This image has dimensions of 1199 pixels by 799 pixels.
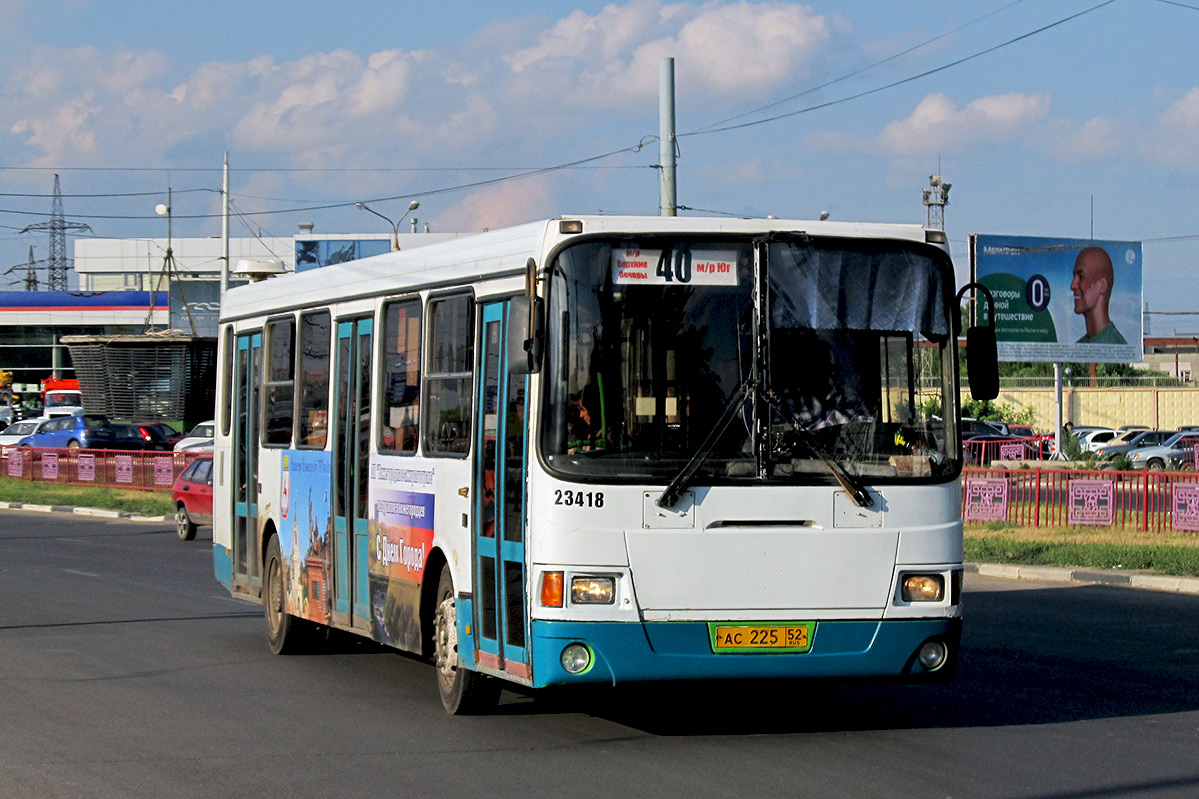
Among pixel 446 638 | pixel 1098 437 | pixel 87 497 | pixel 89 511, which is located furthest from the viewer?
pixel 1098 437

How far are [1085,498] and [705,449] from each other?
17.5m

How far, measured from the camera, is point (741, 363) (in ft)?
26.6

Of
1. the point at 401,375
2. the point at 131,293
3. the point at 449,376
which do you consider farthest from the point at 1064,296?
the point at 131,293

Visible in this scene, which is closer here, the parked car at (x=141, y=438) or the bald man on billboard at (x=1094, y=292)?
the bald man on billboard at (x=1094, y=292)

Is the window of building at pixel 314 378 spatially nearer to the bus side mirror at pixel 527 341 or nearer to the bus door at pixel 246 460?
the bus door at pixel 246 460

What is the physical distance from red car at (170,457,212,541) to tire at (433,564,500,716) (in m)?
17.1

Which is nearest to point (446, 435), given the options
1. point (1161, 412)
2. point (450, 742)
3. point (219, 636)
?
point (450, 742)

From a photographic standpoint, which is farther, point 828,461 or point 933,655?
point 933,655

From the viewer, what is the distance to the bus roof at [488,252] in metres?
8.15

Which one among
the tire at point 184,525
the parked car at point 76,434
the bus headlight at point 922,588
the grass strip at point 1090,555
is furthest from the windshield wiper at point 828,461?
the parked car at point 76,434

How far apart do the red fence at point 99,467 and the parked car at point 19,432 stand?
8979 mm

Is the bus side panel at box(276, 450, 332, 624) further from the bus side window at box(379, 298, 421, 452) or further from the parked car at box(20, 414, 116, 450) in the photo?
the parked car at box(20, 414, 116, 450)

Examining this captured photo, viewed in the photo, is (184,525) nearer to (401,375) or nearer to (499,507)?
(401,375)

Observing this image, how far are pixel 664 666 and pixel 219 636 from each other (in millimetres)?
6930
